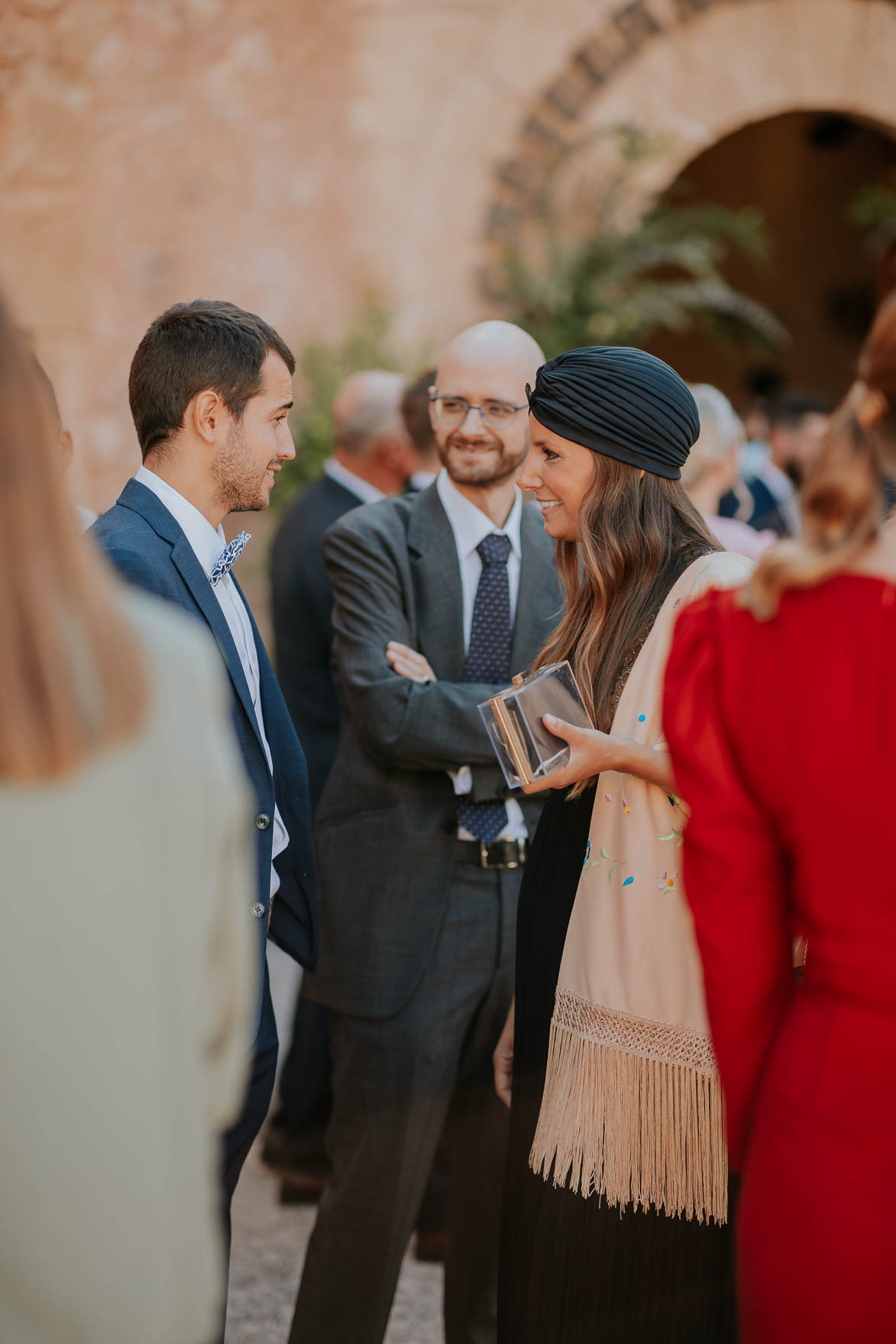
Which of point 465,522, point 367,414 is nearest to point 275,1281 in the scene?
point 465,522

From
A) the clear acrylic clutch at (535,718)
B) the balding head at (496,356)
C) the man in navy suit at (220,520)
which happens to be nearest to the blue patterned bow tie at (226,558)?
the man in navy suit at (220,520)

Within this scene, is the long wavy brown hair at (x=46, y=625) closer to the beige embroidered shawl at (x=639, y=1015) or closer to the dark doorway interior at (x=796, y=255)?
the beige embroidered shawl at (x=639, y=1015)

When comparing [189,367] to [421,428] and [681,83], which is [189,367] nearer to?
[421,428]

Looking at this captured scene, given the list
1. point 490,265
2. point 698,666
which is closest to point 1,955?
point 698,666

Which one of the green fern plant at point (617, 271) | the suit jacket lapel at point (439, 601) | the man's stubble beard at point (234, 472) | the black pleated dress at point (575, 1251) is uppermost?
the green fern plant at point (617, 271)

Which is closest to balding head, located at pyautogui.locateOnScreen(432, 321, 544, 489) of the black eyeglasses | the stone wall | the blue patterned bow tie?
the black eyeglasses

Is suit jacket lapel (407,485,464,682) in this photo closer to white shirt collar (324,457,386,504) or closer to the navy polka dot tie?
the navy polka dot tie

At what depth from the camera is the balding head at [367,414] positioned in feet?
14.1

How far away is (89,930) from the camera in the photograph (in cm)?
106

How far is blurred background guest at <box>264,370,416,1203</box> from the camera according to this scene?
378 centimetres

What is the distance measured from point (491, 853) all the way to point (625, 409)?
3.26 ft

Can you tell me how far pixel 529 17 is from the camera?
21.1 ft

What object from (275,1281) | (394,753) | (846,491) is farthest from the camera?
(275,1281)

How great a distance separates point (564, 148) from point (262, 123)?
148 cm
